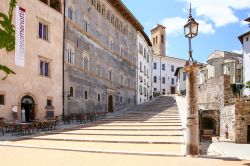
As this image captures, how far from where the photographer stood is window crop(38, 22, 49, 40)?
73.6 feet

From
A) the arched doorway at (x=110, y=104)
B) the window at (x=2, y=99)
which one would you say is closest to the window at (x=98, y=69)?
the arched doorway at (x=110, y=104)

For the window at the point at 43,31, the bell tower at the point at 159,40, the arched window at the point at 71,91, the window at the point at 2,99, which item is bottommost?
the window at the point at 2,99

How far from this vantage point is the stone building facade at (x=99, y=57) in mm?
26453

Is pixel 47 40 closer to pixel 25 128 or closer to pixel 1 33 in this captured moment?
pixel 25 128

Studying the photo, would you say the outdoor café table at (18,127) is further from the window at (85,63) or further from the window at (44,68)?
the window at (85,63)

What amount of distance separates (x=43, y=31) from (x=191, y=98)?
1567cm

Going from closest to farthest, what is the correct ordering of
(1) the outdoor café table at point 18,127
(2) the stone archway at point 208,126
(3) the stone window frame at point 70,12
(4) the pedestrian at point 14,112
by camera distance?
(1) the outdoor café table at point 18,127, (4) the pedestrian at point 14,112, (3) the stone window frame at point 70,12, (2) the stone archway at point 208,126

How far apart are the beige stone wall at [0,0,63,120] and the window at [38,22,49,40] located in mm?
322

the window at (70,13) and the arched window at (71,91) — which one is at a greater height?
the window at (70,13)

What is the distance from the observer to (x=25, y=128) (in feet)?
55.3

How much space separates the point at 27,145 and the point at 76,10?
57.6ft

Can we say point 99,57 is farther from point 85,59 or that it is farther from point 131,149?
point 131,149

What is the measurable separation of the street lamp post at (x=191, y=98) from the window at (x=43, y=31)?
1485 centimetres

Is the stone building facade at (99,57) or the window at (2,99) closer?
the window at (2,99)
